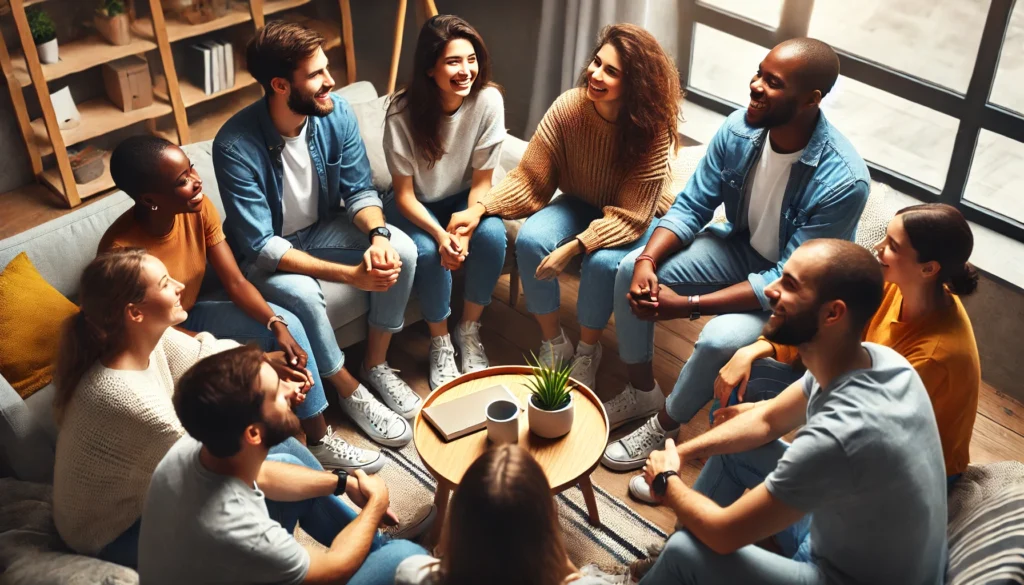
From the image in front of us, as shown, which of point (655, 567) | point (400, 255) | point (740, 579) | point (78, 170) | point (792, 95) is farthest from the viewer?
point (78, 170)

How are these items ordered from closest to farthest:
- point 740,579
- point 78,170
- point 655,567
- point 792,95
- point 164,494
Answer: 1. point 164,494
2. point 740,579
3. point 655,567
4. point 792,95
5. point 78,170

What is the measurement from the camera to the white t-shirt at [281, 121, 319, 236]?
9.34 feet

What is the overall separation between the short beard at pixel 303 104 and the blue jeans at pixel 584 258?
74 cm

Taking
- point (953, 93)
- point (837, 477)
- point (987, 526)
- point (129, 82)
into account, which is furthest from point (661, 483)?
point (129, 82)

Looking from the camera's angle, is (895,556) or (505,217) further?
(505,217)

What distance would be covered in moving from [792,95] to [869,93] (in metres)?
1.89

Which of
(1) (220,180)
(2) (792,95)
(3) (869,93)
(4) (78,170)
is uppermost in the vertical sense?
(2) (792,95)

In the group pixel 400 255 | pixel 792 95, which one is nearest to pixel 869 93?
pixel 792 95

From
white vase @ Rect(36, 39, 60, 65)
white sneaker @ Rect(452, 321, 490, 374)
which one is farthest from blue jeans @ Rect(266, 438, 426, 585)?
white vase @ Rect(36, 39, 60, 65)

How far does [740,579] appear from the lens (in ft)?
6.26

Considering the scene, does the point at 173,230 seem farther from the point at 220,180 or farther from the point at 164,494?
the point at 164,494

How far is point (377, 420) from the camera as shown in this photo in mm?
2943

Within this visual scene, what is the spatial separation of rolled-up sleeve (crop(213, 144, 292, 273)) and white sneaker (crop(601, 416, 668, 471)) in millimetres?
1145

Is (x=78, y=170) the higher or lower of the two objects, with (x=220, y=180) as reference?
lower
